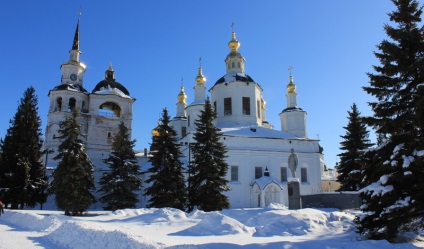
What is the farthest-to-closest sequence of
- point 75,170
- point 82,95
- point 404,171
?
point 82,95, point 75,170, point 404,171

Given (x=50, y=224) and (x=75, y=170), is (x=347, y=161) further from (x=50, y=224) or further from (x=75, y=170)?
(x=50, y=224)

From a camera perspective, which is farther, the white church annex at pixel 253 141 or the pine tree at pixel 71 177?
the white church annex at pixel 253 141

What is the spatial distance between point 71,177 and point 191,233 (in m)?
13.1

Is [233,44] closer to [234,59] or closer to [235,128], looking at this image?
[234,59]

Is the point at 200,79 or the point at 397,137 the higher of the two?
the point at 200,79

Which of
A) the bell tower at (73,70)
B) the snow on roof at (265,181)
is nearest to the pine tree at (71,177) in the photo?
the snow on roof at (265,181)

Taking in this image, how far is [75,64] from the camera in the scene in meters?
42.4

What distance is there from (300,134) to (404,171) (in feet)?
99.5

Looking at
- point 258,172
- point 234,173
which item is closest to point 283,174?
point 258,172

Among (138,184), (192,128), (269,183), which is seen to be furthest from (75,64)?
(269,183)

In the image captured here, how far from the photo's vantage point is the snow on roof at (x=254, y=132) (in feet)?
113

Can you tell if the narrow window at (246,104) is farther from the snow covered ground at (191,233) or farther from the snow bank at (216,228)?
the snow bank at (216,228)

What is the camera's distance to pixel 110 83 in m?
43.6

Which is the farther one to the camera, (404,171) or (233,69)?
(233,69)
